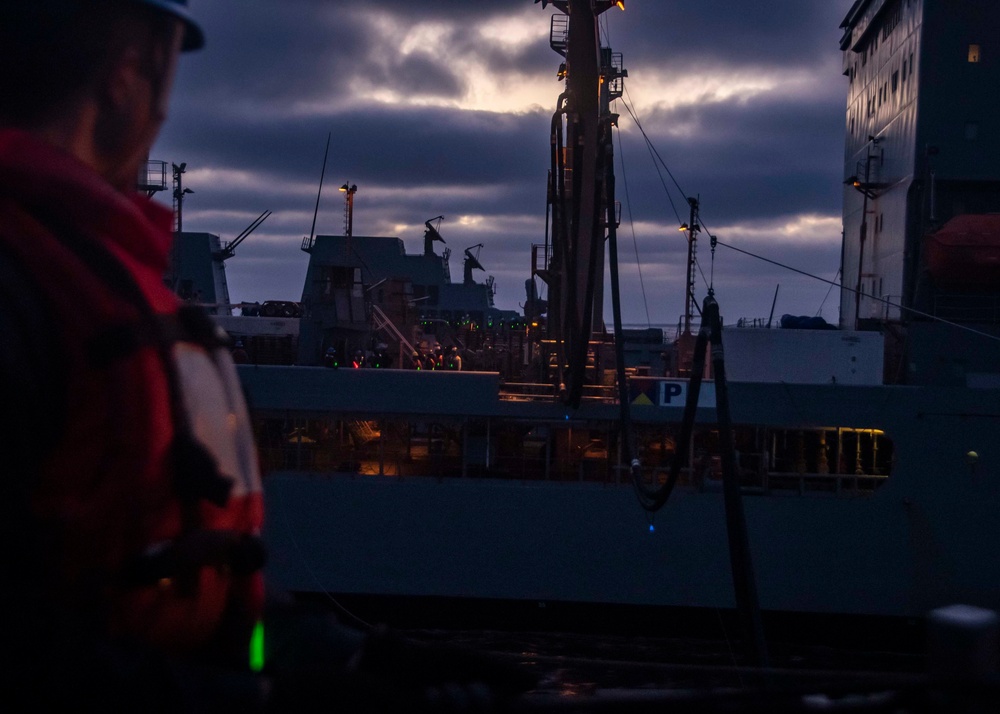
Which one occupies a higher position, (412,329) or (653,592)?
(412,329)

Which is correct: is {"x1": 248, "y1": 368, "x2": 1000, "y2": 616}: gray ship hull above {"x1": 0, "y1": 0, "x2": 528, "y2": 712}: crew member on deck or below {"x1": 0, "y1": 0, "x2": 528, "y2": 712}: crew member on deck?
below

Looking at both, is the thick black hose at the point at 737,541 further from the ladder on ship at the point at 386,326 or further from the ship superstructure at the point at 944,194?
the ladder on ship at the point at 386,326

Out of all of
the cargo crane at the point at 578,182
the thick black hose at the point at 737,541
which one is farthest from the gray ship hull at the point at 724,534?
the thick black hose at the point at 737,541

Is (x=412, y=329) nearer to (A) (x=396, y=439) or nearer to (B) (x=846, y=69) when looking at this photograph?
(A) (x=396, y=439)

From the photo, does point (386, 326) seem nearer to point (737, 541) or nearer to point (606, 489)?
Answer: point (606, 489)

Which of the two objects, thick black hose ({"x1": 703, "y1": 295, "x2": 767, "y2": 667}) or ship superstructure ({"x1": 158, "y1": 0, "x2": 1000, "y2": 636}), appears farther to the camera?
ship superstructure ({"x1": 158, "y1": 0, "x2": 1000, "y2": 636})

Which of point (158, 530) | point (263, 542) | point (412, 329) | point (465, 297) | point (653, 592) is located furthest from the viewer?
point (465, 297)

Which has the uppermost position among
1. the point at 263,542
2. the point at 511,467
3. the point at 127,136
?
the point at 127,136

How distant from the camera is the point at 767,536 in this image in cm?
1190

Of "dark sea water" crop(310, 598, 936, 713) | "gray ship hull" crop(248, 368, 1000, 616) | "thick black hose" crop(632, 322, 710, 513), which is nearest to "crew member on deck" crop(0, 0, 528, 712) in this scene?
"thick black hose" crop(632, 322, 710, 513)

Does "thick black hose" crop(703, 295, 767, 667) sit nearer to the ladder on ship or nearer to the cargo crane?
the cargo crane

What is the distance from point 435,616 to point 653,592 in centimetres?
300

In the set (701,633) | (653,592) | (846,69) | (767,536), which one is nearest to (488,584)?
(653,592)

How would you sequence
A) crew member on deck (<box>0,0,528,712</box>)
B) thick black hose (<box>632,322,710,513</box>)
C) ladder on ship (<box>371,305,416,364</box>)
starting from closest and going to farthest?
crew member on deck (<box>0,0,528,712</box>) → thick black hose (<box>632,322,710,513</box>) → ladder on ship (<box>371,305,416,364</box>)
